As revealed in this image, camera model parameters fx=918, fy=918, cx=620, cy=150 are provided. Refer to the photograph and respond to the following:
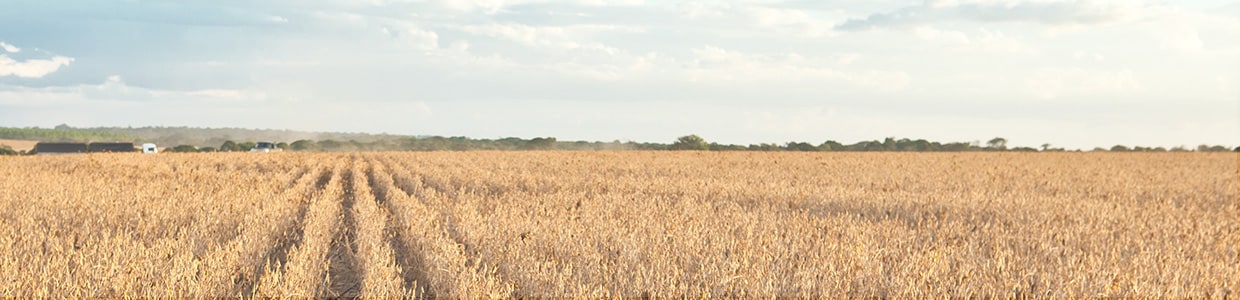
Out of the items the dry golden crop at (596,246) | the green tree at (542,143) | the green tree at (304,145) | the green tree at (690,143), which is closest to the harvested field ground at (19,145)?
the green tree at (304,145)

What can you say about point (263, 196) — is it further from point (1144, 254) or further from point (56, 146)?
point (56, 146)

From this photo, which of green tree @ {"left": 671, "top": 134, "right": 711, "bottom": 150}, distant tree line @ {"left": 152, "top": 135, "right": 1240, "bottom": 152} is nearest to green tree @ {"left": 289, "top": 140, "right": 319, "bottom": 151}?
distant tree line @ {"left": 152, "top": 135, "right": 1240, "bottom": 152}

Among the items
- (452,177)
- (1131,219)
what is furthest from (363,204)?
(1131,219)

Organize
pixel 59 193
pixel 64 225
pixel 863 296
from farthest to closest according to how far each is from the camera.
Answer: pixel 59 193
pixel 64 225
pixel 863 296

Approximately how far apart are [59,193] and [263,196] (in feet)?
8.74

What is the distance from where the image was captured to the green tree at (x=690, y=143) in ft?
217

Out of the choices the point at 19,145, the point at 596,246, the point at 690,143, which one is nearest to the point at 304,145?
the point at 690,143

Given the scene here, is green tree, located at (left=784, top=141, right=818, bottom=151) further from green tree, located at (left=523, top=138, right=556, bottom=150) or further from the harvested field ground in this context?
the harvested field ground

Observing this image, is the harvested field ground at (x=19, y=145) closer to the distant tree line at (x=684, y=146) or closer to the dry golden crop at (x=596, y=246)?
the distant tree line at (x=684, y=146)

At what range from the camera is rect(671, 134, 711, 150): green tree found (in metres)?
66.1

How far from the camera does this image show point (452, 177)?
18.8 m

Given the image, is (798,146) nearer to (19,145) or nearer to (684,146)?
(684,146)

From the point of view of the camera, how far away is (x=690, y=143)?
6769cm

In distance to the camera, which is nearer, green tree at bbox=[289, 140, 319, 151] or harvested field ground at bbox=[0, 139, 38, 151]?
green tree at bbox=[289, 140, 319, 151]
